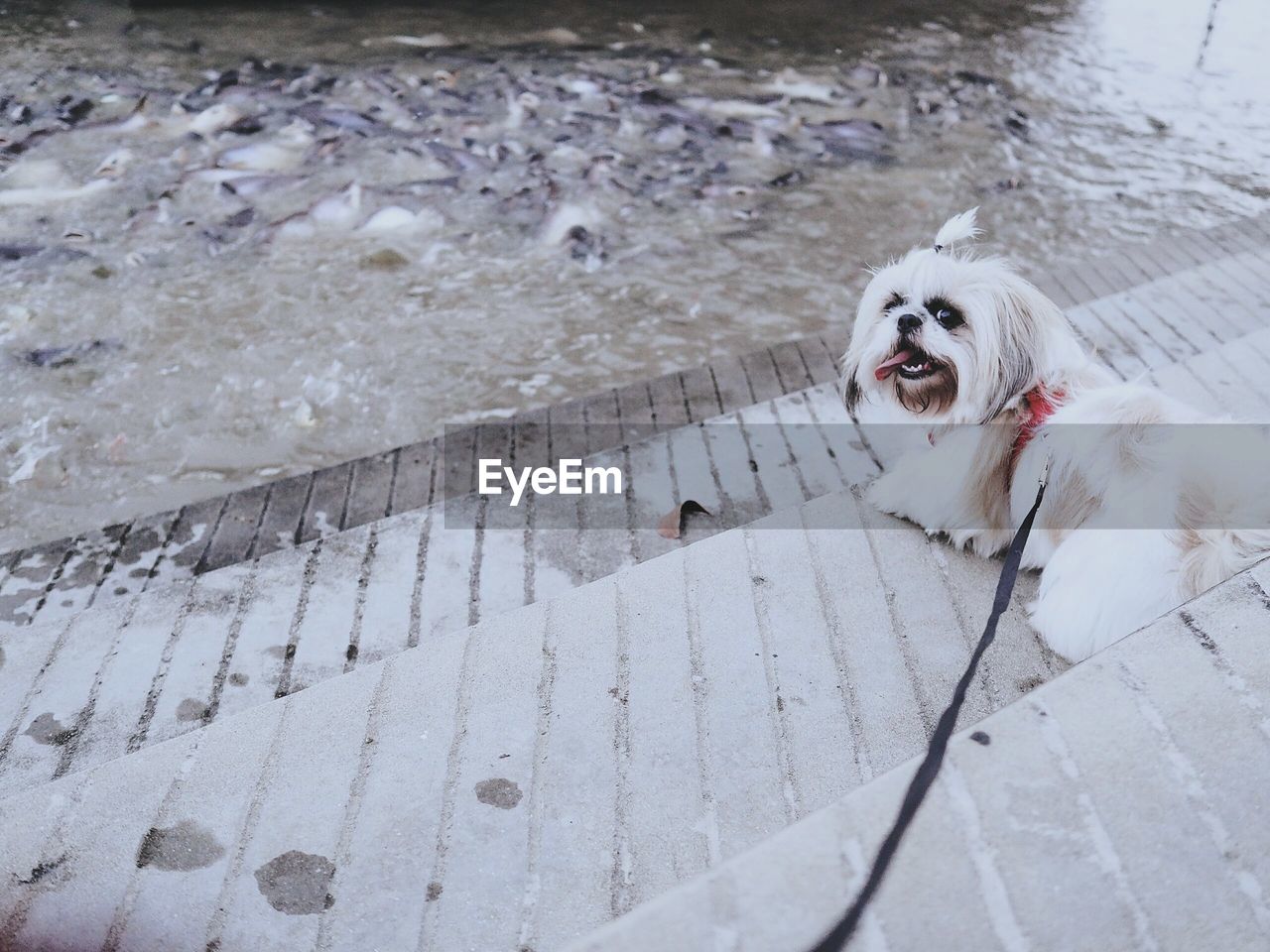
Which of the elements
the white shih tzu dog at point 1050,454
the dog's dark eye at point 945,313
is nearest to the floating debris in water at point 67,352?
the white shih tzu dog at point 1050,454

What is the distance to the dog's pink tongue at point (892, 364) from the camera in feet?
8.71

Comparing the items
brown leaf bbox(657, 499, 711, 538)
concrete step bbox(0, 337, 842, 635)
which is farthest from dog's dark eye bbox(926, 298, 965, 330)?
concrete step bbox(0, 337, 842, 635)

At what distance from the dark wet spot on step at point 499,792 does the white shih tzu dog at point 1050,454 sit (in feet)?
4.77

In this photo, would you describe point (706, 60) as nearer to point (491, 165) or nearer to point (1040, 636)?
point (491, 165)

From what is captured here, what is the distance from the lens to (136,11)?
977cm

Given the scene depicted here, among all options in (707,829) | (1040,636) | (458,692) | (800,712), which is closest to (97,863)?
(458,692)

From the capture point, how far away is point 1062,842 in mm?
1458

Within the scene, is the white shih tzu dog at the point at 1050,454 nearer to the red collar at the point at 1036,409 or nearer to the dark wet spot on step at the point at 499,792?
the red collar at the point at 1036,409

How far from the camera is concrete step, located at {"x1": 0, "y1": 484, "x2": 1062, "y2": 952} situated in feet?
5.94

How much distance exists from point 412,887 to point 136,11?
35.3 ft

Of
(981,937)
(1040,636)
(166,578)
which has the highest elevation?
(981,937)

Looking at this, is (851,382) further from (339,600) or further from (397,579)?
(339,600)

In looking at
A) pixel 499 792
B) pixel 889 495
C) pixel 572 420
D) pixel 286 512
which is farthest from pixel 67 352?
pixel 889 495

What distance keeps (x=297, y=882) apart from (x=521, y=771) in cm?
50
